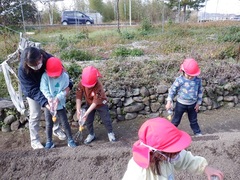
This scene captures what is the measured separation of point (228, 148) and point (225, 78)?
7.33 feet

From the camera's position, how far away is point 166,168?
5.41ft

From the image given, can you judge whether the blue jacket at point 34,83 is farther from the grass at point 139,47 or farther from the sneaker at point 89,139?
the grass at point 139,47

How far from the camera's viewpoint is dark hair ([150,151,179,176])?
149 cm

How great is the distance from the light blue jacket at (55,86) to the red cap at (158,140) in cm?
180

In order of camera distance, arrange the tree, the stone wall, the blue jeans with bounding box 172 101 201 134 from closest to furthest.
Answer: the blue jeans with bounding box 172 101 201 134 < the stone wall < the tree

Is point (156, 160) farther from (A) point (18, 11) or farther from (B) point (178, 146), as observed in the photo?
(A) point (18, 11)

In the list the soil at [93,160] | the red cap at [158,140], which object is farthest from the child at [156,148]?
the soil at [93,160]

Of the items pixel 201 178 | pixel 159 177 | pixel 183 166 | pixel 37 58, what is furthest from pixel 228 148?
pixel 37 58

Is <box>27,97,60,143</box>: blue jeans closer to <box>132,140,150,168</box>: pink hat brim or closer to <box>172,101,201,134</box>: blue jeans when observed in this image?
<box>172,101,201,134</box>: blue jeans

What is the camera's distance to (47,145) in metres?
3.32

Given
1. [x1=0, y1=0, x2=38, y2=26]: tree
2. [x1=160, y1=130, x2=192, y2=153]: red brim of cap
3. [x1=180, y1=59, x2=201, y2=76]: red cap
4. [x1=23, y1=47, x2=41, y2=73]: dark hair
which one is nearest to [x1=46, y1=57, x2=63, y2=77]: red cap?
[x1=23, y1=47, x2=41, y2=73]: dark hair

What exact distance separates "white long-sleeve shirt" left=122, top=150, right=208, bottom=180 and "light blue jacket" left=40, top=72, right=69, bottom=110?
63.6 inches

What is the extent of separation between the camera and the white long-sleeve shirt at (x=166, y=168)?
154 cm

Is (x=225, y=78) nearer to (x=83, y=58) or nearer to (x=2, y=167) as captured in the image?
(x=83, y=58)
